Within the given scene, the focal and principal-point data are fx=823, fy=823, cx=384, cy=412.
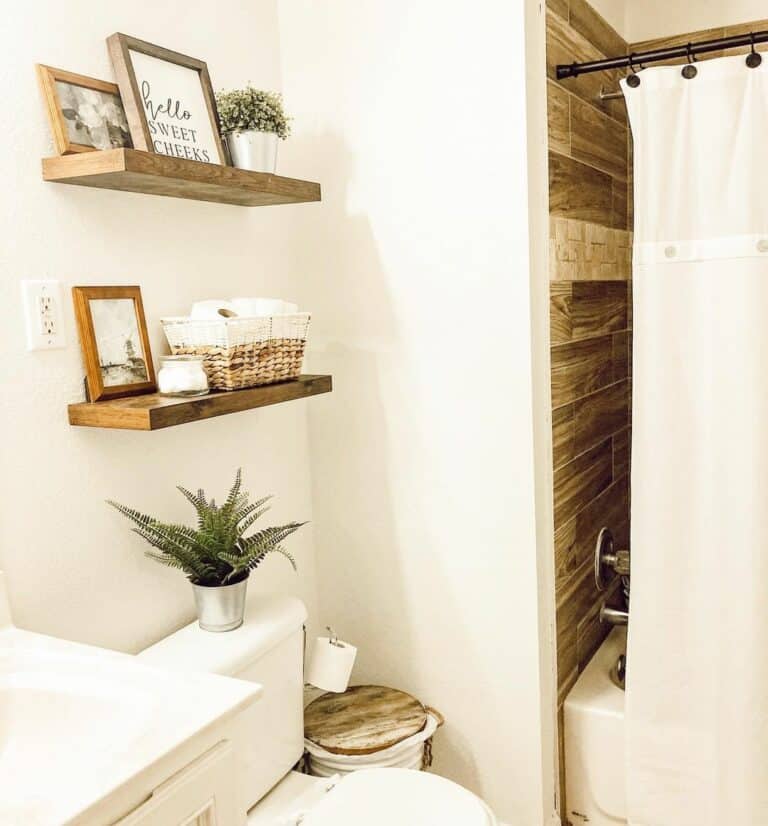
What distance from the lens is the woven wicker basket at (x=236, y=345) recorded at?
1.53 meters

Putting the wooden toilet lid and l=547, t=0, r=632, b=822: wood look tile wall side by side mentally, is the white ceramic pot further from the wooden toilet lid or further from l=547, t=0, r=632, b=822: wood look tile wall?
the wooden toilet lid

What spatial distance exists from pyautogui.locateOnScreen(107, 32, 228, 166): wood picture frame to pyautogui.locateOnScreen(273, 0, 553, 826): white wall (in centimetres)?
40

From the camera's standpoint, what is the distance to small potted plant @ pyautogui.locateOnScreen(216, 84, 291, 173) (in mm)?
1646

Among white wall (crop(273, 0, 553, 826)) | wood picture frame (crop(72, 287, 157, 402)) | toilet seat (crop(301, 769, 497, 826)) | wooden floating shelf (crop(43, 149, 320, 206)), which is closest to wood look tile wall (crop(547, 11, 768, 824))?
white wall (crop(273, 0, 553, 826))

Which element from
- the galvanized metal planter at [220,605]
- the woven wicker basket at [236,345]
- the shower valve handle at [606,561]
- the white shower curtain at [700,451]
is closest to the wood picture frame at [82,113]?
the woven wicker basket at [236,345]

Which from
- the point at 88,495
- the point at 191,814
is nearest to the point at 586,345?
the point at 88,495

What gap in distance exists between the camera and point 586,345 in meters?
2.15

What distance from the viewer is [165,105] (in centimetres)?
156

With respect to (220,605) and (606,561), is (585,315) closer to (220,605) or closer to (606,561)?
(606,561)

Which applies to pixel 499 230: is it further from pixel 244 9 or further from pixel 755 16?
pixel 755 16

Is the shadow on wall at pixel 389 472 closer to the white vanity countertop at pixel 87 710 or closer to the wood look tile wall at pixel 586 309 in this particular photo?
the wood look tile wall at pixel 586 309

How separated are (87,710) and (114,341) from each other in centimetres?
66

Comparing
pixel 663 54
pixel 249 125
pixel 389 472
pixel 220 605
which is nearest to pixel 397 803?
pixel 220 605

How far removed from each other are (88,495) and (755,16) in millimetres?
2190
